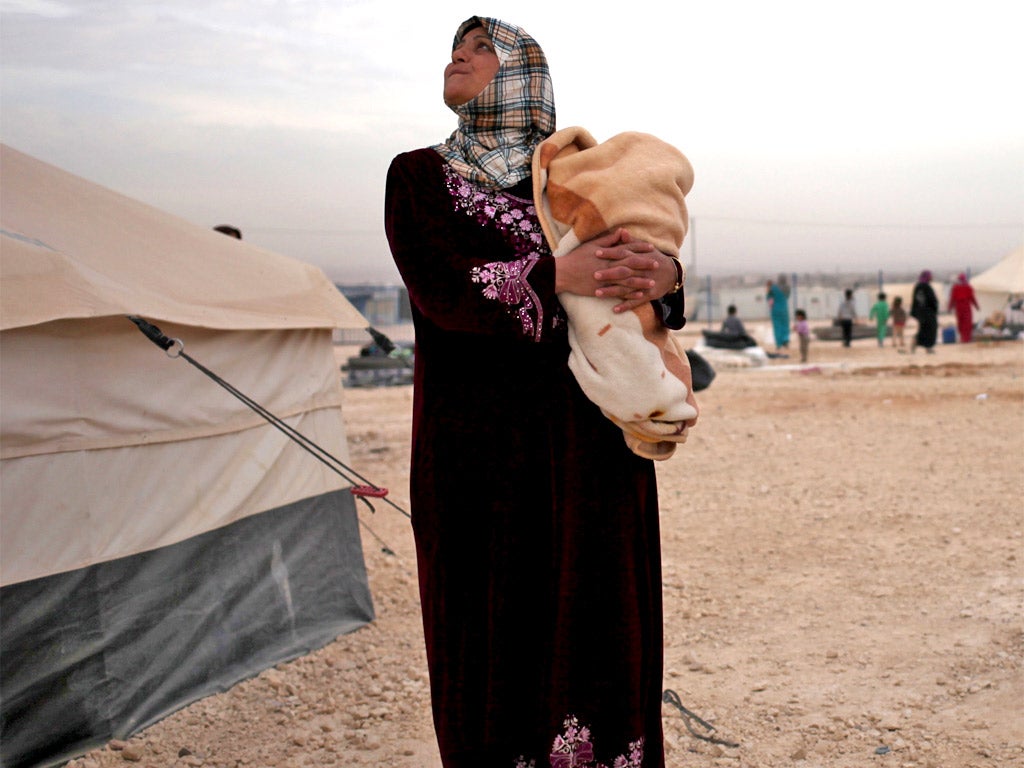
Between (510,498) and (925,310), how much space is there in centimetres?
1753

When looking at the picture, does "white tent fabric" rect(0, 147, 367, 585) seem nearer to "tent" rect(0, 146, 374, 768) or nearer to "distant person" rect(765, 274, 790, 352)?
"tent" rect(0, 146, 374, 768)

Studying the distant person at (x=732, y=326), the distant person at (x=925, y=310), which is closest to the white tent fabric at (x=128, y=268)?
the distant person at (x=732, y=326)

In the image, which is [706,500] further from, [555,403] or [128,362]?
[555,403]

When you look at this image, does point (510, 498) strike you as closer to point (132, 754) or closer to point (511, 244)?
point (511, 244)

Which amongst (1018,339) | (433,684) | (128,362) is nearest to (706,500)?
(128,362)

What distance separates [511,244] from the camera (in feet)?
6.82

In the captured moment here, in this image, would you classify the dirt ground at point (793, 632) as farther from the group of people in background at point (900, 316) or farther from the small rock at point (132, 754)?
the group of people in background at point (900, 316)

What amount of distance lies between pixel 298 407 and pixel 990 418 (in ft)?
26.5

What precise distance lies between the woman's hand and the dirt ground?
187cm

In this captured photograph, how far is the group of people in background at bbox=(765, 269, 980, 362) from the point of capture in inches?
697

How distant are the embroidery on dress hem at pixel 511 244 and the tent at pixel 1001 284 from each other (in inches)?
840

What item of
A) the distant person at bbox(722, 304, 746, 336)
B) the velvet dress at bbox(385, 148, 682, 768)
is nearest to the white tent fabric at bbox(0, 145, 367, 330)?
the velvet dress at bbox(385, 148, 682, 768)

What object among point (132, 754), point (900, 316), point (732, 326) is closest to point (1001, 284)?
point (900, 316)

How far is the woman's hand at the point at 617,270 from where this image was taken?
1.92 meters
